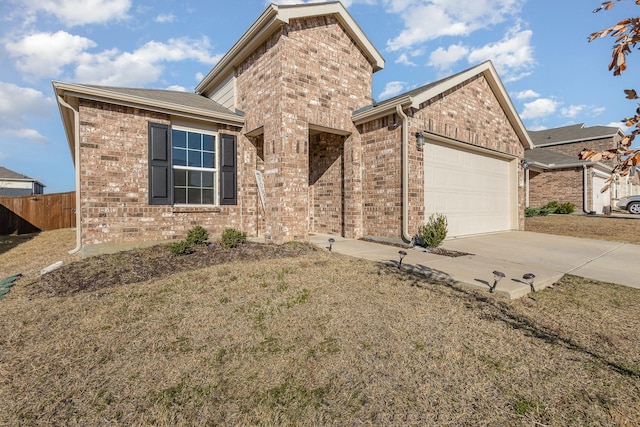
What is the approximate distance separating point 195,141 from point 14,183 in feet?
92.6

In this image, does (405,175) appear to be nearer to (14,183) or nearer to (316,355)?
(316,355)

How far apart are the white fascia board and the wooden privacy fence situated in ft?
31.4

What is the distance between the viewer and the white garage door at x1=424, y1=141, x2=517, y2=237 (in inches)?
317

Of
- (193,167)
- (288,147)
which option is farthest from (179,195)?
(288,147)

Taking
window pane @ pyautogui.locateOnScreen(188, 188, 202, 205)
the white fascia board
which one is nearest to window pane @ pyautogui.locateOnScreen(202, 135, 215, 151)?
the white fascia board

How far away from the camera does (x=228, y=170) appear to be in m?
8.20

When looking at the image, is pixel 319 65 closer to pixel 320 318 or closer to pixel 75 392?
pixel 320 318

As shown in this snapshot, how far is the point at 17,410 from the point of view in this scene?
6.55 ft

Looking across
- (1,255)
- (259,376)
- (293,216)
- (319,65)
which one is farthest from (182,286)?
(1,255)

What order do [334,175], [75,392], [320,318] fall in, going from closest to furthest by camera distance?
[75,392] → [320,318] → [334,175]

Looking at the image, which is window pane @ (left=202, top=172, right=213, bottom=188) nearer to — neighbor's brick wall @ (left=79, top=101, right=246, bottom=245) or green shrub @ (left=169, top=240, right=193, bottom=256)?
neighbor's brick wall @ (left=79, top=101, right=246, bottom=245)

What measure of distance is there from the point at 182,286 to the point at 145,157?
14.2 ft

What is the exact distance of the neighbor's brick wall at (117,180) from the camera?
6.48 m

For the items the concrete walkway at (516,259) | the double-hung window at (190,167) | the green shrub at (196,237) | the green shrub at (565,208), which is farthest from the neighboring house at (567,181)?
the green shrub at (196,237)
